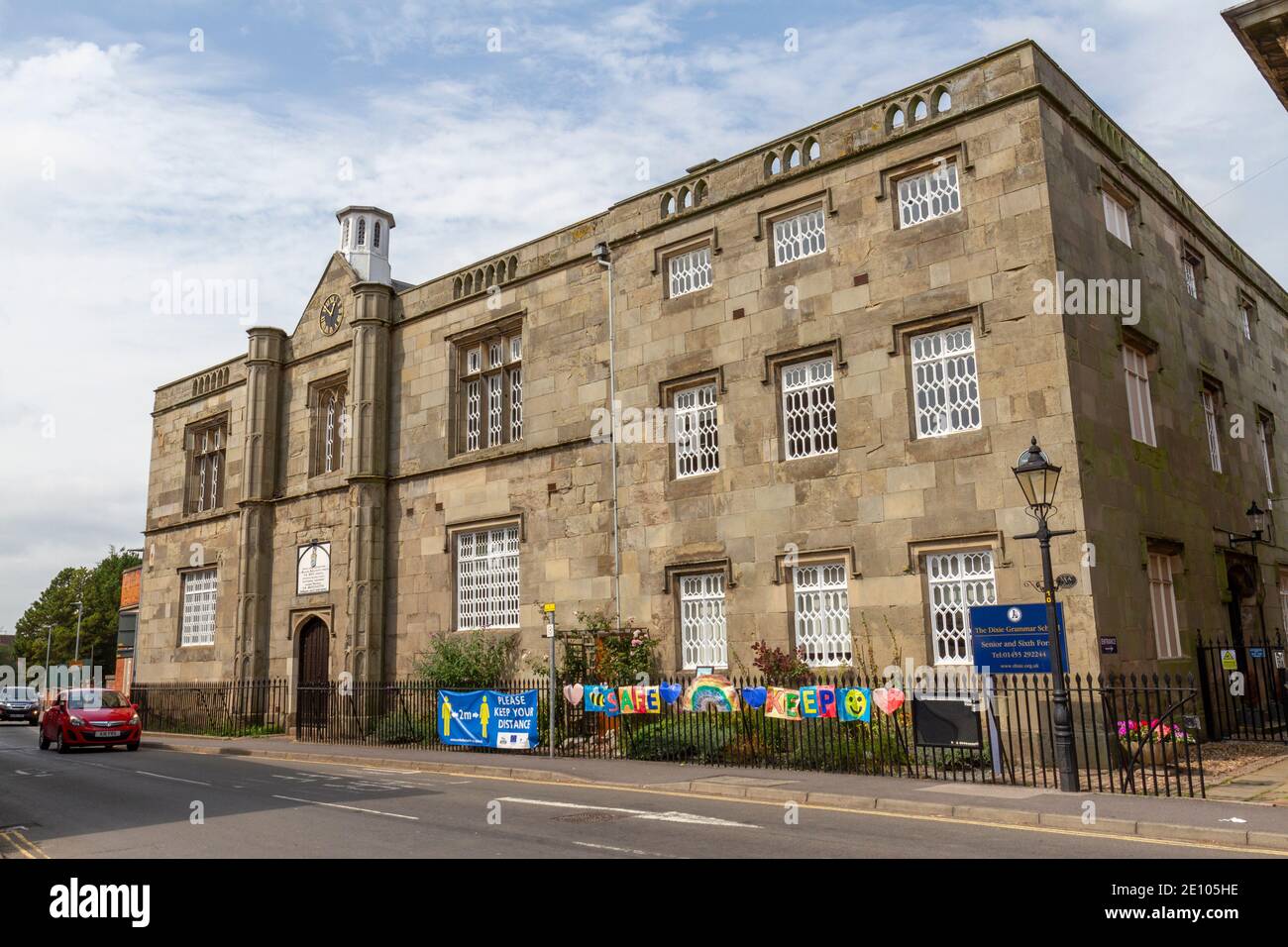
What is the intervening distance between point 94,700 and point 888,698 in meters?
20.1

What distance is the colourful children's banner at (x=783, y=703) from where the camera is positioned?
1500 cm

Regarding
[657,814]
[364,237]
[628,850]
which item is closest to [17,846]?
[628,850]

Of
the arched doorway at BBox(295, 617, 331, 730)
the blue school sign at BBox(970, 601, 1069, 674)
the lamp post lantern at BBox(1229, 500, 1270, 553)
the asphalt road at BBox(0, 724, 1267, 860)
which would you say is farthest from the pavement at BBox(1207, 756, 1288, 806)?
the arched doorway at BBox(295, 617, 331, 730)

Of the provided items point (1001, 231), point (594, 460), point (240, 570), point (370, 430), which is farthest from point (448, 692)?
point (1001, 231)

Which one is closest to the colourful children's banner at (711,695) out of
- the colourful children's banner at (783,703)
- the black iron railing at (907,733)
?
the black iron railing at (907,733)

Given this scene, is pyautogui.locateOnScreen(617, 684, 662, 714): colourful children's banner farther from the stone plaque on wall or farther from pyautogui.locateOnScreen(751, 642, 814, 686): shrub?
the stone plaque on wall

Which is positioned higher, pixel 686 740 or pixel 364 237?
pixel 364 237

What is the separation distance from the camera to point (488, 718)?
18.8 metres

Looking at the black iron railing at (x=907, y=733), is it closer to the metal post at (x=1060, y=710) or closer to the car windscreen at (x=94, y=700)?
the metal post at (x=1060, y=710)

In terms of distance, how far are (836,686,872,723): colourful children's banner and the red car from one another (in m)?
17.9

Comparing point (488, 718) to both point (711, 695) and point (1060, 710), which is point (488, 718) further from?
point (1060, 710)

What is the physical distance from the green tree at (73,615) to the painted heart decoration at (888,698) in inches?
3270

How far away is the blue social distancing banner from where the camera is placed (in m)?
18.2
